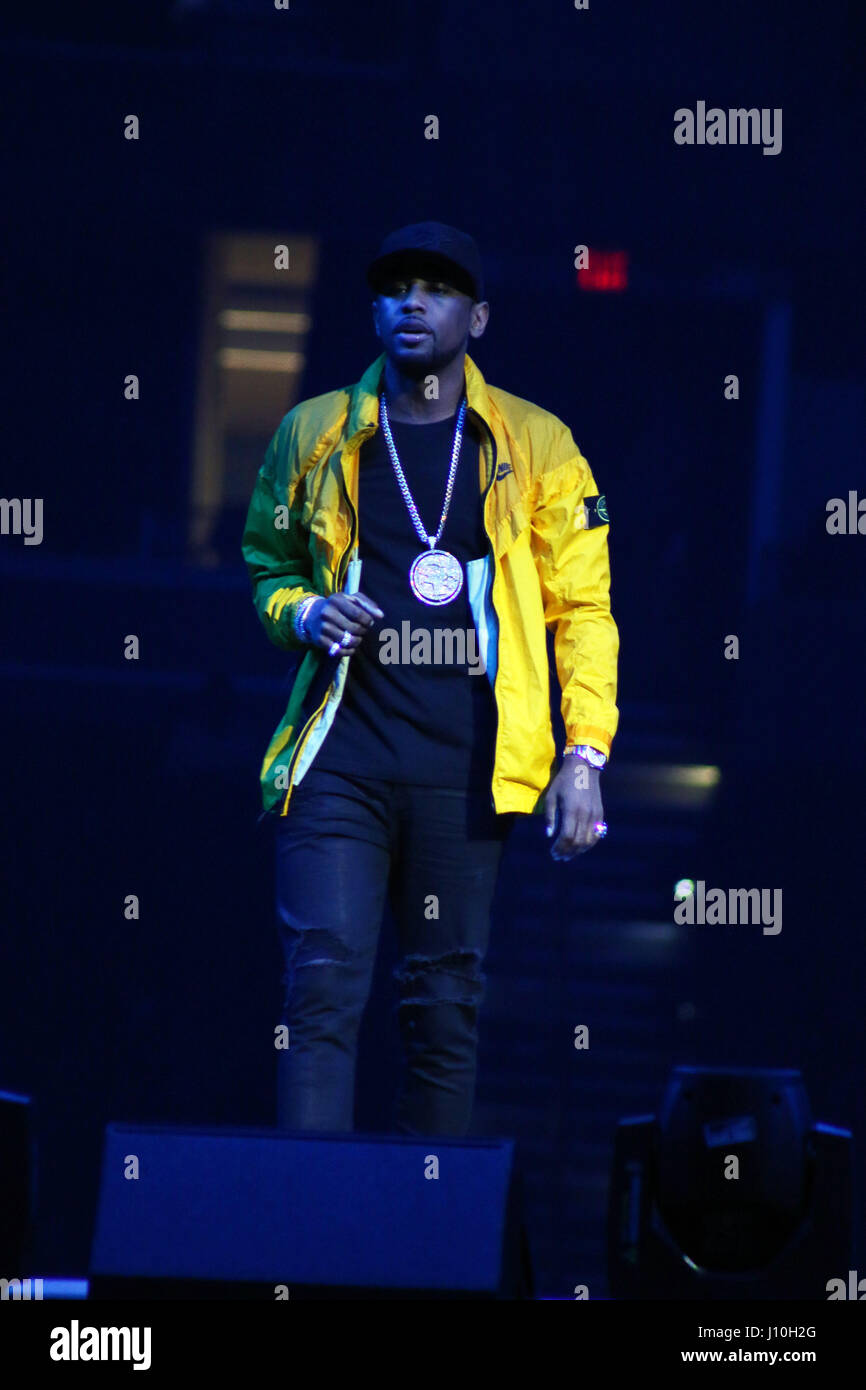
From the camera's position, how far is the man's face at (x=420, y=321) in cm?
331


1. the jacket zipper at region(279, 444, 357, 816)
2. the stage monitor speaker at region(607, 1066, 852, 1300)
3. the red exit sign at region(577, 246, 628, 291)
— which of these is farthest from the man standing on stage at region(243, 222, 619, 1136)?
the red exit sign at region(577, 246, 628, 291)

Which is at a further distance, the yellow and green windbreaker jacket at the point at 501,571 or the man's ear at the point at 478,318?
the man's ear at the point at 478,318

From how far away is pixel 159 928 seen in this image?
14.4ft

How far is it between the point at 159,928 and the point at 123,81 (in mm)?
1940

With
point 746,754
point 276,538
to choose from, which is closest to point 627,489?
point 746,754

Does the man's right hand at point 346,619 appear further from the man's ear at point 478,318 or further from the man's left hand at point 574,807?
the man's ear at point 478,318

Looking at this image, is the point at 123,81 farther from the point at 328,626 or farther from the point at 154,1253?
the point at 154,1253

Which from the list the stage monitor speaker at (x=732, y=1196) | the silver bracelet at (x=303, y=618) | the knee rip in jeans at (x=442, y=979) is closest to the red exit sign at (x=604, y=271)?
the silver bracelet at (x=303, y=618)

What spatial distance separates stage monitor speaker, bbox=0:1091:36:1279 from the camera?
2.78 metres

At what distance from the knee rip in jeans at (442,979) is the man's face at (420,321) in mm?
1032

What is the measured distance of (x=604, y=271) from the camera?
4371 millimetres

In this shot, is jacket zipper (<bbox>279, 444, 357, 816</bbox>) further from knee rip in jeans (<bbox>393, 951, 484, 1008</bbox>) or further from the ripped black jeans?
knee rip in jeans (<bbox>393, 951, 484, 1008</bbox>)

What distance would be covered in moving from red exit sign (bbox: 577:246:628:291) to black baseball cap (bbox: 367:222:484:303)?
1.04 meters

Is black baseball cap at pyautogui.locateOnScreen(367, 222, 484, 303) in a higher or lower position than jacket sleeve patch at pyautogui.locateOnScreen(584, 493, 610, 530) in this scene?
higher
